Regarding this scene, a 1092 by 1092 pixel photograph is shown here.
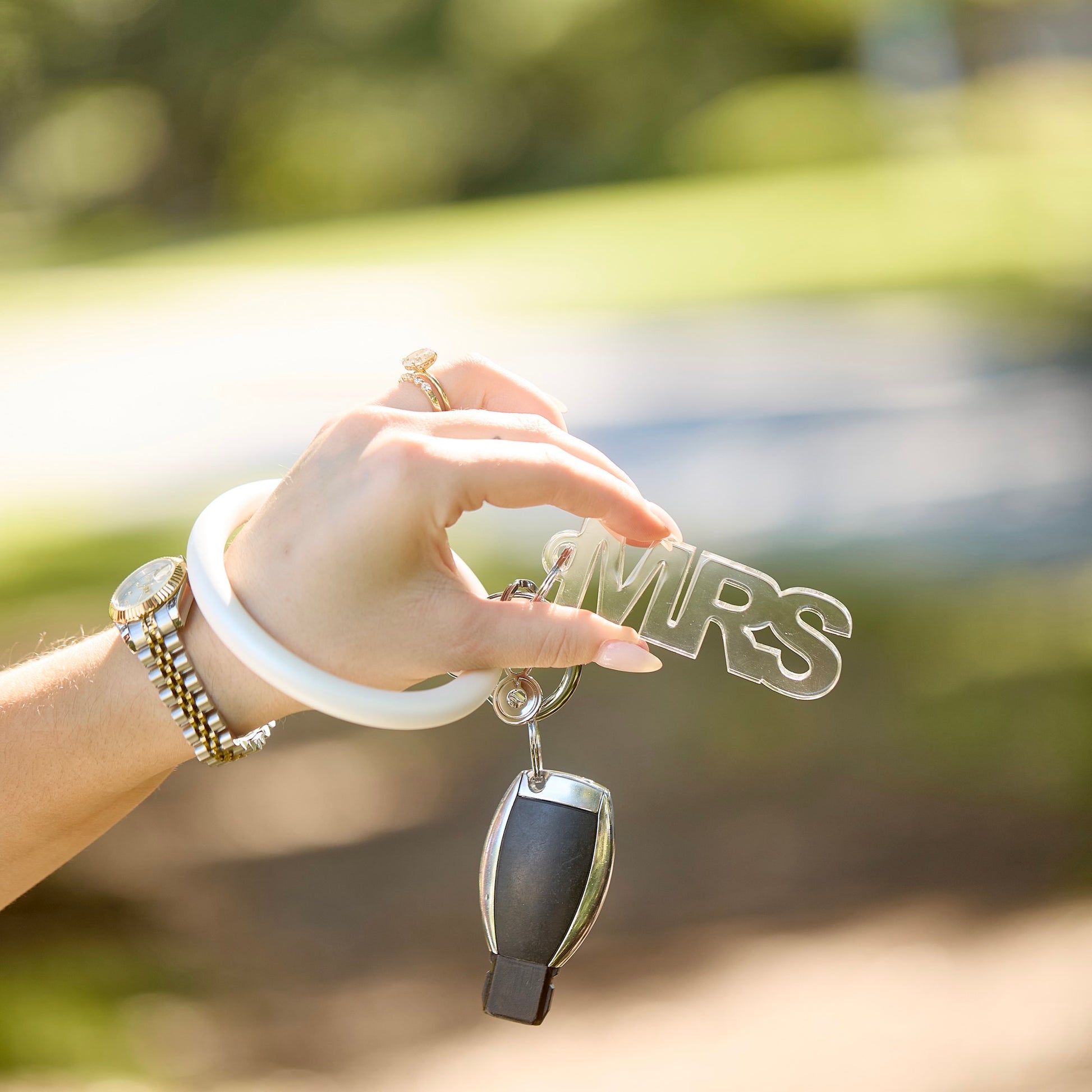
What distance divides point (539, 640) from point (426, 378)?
0.36 m

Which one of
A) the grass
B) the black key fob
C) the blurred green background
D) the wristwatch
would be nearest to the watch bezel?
the wristwatch

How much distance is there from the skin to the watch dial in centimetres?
5

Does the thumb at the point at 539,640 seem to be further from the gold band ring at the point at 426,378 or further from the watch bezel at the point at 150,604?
the watch bezel at the point at 150,604

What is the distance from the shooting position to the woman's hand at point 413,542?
3.82 ft

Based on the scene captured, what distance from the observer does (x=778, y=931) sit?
163 inches

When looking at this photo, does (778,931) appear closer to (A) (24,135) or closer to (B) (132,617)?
(B) (132,617)


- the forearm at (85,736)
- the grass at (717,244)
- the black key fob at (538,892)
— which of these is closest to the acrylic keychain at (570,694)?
the black key fob at (538,892)

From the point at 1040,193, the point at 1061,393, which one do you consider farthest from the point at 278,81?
the point at 1061,393

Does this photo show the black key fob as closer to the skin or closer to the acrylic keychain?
the acrylic keychain

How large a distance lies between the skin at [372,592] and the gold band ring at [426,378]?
0.04ft

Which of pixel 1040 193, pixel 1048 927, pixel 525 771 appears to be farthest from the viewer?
pixel 1040 193

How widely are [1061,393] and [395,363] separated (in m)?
5.52

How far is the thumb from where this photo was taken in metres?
1.24

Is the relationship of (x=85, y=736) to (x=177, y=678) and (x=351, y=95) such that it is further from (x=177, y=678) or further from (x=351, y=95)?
(x=351, y=95)
